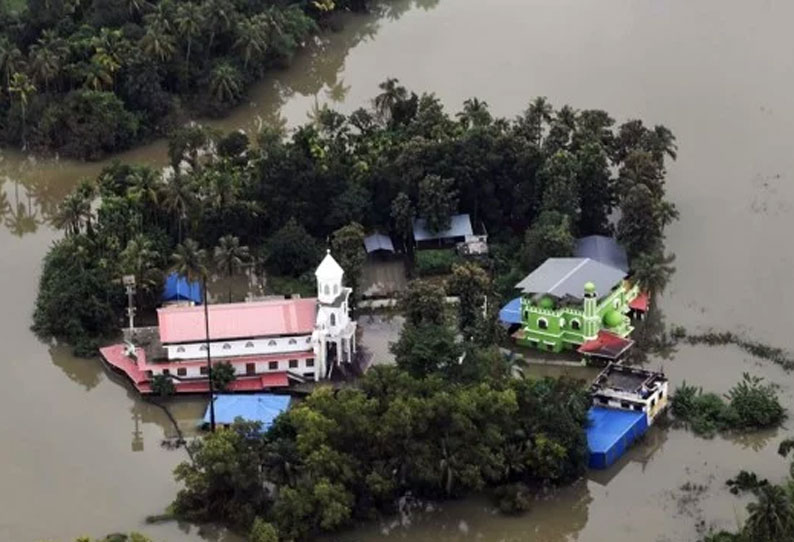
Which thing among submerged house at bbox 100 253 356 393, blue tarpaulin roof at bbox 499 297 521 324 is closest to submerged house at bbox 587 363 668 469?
blue tarpaulin roof at bbox 499 297 521 324

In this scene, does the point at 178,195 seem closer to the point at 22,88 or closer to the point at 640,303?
the point at 22,88

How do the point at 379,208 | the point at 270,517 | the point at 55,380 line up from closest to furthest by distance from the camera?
the point at 270,517, the point at 55,380, the point at 379,208

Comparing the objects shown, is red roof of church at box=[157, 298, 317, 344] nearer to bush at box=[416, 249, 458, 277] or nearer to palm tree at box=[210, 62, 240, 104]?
bush at box=[416, 249, 458, 277]

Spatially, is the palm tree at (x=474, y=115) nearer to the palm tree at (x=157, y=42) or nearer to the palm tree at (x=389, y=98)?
the palm tree at (x=389, y=98)

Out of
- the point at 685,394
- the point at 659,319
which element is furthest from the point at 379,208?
the point at 685,394

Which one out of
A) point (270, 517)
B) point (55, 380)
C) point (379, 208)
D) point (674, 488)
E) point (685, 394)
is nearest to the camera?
point (270, 517)

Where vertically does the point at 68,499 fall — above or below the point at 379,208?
below

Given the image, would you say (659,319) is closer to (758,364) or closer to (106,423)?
(758,364)
